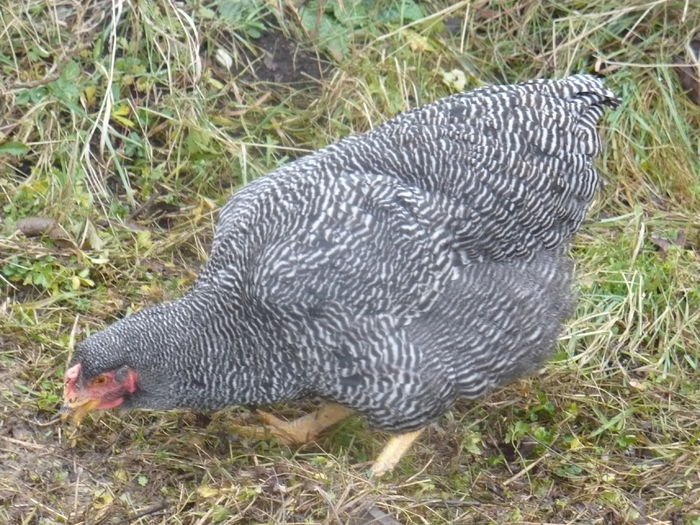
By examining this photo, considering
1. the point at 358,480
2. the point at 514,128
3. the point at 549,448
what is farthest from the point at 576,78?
the point at 358,480

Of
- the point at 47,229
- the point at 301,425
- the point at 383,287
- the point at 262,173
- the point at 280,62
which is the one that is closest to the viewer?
the point at 383,287

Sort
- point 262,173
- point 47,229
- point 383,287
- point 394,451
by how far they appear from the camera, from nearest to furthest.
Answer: point 383,287 < point 394,451 < point 47,229 < point 262,173

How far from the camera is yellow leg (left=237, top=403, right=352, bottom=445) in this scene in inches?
183

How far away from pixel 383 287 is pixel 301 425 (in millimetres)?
897

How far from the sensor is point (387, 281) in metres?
4.14

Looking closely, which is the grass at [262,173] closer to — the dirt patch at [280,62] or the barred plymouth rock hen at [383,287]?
the dirt patch at [280,62]

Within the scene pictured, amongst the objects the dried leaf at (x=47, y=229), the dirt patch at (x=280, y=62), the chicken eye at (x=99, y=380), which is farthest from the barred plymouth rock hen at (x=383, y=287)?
the dirt patch at (x=280, y=62)

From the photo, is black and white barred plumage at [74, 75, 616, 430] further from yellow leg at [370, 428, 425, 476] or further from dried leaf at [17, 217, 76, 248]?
dried leaf at [17, 217, 76, 248]

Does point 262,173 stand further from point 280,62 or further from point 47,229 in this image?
point 47,229

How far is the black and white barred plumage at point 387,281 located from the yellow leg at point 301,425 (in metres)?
0.35

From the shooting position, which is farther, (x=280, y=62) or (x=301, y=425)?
(x=280, y=62)

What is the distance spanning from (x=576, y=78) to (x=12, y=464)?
9.76 feet

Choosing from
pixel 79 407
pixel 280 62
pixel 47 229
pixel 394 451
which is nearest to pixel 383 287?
pixel 394 451

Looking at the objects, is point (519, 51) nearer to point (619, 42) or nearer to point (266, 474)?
point (619, 42)
